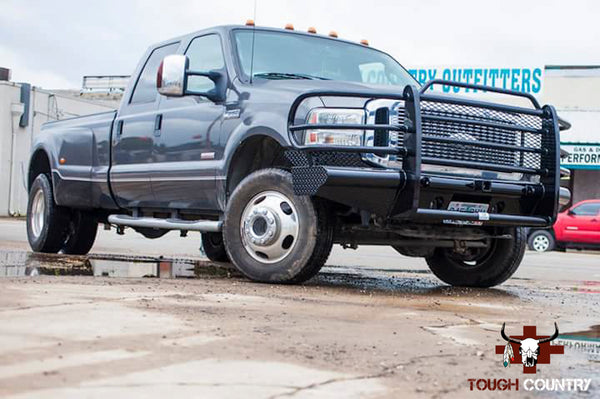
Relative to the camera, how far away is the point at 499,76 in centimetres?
3088

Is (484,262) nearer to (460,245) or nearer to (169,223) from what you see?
(460,245)

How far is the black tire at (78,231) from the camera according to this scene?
9.80 meters

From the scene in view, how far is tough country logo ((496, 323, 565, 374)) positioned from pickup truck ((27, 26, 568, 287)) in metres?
1.86

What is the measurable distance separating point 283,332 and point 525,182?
3206mm

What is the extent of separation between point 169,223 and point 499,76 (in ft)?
81.5

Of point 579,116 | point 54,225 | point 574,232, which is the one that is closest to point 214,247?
point 54,225

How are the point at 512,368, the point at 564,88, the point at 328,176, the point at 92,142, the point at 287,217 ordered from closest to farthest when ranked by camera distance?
the point at 512,368, the point at 328,176, the point at 287,217, the point at 92,142, the point at 564,88

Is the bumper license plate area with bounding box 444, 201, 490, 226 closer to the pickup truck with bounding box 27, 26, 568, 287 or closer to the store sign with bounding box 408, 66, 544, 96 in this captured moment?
the pickup truck with bounding box 27, 26, 568, 287

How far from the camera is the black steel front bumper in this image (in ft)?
19.6

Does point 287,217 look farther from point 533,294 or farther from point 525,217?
point 533,294

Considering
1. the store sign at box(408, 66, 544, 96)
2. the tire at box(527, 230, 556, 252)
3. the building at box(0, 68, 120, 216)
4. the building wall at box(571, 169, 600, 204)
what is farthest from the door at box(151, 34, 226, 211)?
the building at box(0, 68, 120, 216)

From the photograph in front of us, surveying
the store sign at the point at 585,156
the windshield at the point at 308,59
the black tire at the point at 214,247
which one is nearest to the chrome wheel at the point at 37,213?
the black tire at the point at 214,247

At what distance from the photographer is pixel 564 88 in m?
Answer: 30.5

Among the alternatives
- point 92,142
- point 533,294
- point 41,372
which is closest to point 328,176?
point 533,294
